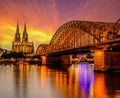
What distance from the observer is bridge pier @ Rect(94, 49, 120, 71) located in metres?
91.1

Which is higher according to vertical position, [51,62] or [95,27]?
[95,27]

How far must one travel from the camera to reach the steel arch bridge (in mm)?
95812

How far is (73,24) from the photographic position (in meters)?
138

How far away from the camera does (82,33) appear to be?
451 feet

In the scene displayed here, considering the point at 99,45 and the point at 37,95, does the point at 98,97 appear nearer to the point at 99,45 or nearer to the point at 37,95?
the point at 37,95

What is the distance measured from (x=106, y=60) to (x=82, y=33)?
47.8 m

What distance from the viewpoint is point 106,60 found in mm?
90750

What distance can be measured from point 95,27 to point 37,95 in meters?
78.9

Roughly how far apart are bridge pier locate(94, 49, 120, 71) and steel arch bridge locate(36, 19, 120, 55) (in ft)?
12.3

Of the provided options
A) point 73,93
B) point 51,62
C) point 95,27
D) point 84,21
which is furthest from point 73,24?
point 73,93

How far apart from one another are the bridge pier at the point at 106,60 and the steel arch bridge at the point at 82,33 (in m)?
3.74

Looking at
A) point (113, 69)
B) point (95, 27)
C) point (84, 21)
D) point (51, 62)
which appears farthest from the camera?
point (51, 62)

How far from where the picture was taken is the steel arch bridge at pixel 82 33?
314 ft

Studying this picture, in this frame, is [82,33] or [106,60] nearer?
[106,60]
